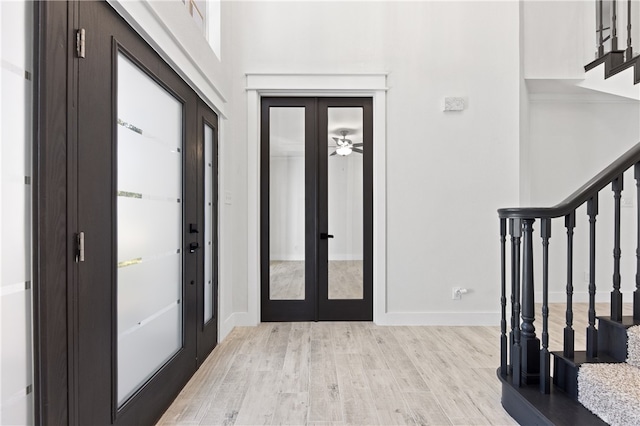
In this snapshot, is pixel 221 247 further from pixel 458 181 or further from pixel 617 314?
pixel 617 314

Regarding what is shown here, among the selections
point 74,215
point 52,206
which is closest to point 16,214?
point 52,206

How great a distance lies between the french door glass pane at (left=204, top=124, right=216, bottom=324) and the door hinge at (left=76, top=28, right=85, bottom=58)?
1528 mm

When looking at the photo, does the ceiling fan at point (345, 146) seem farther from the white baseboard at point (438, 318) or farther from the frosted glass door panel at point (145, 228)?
the frosted glass door panel at point (145, 228)

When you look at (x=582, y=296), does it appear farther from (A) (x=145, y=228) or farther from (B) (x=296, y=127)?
(A) (x=145, y=228)

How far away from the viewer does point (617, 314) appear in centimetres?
186

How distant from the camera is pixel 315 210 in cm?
362

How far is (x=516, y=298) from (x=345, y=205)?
6.41 feet

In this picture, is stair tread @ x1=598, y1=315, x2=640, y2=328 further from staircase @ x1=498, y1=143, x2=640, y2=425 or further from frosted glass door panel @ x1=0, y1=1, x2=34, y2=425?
frosted glass door panel @ x1=0, y1=1, x2=34, y2=425

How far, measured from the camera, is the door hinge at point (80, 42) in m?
1.27

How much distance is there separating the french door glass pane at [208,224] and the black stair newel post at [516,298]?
2081 mm

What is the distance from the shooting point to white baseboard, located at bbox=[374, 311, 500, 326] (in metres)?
3.51

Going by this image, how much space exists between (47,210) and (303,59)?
115 inches

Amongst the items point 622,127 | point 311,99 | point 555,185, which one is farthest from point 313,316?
point 622,127

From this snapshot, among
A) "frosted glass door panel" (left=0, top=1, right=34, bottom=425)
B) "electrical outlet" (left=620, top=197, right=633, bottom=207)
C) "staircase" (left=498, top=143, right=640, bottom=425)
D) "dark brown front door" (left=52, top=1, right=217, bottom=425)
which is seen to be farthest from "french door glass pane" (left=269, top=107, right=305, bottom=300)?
"electrical outlet" (left=620, top=197, right=633, bottom=207)
